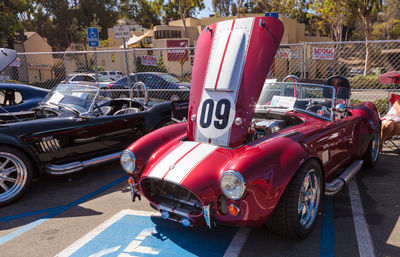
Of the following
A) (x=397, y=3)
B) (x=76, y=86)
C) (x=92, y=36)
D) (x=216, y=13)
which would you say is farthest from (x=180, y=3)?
(x=397, y=3)

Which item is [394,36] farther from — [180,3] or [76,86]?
[76,86]

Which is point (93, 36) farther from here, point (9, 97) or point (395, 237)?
point (395, 237)

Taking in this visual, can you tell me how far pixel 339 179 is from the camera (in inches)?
143

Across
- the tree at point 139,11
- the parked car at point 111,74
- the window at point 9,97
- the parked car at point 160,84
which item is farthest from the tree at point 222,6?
the window at point 9,97

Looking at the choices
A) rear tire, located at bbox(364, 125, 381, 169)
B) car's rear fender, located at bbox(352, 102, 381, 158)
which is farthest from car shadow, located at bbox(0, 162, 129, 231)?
rear tire, located at bbox(364, 125, 381, 169)


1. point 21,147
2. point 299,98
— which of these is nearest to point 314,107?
point 299,98

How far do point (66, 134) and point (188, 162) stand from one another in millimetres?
2347

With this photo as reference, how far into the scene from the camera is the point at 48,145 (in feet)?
14.4

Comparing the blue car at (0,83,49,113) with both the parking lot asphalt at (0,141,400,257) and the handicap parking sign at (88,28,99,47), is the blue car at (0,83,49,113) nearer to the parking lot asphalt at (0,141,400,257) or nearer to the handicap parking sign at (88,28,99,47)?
the parking lot asphalt at (0,141,400,257)

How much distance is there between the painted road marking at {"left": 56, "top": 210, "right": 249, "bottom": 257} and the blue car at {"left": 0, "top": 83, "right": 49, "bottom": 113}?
13.8ft

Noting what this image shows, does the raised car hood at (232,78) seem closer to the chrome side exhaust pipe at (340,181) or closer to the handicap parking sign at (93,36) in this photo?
the chrome side exhaust pipe at (340,181)

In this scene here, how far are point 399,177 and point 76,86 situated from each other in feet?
Answer: 16.6

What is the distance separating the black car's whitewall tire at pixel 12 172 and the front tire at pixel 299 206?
124 inches

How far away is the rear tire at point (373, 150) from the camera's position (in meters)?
4.70
